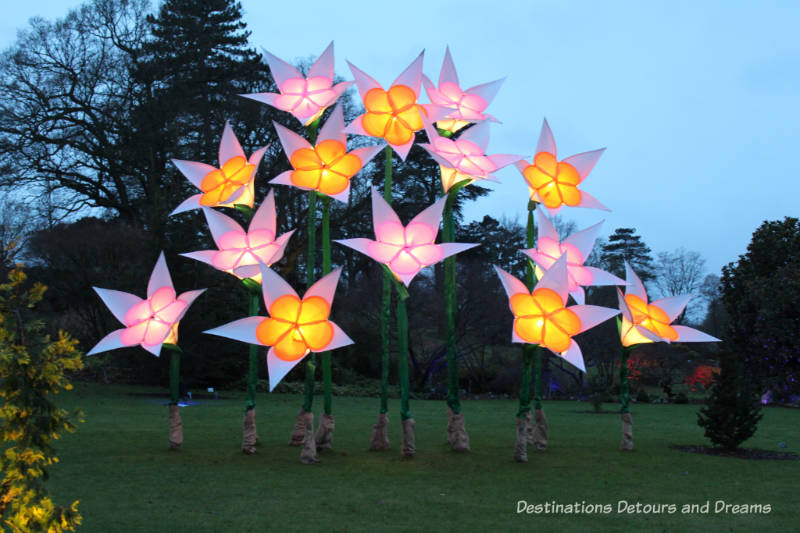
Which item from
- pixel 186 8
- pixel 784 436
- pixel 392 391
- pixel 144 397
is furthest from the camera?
pixel 186 8

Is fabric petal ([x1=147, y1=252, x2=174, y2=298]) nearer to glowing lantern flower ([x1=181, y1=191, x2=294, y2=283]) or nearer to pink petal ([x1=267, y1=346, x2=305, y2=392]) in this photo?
glowing lantern flower ([x1=181, y1=191, x2=294, y2=283])

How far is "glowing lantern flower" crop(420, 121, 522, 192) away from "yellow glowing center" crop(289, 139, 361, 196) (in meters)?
1.53

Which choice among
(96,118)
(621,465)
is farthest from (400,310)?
(96,118)

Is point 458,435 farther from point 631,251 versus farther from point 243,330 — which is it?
point 631,251

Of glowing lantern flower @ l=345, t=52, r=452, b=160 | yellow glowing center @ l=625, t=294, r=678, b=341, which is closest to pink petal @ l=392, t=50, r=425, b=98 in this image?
glowing lantern flower @ l=345, t=52, r=452, b=160

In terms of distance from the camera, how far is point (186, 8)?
104 ft

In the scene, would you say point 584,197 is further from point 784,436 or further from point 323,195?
point 784,436

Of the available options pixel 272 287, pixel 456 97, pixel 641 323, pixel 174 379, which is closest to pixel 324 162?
pixel 272 287

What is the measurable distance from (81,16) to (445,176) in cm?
2526

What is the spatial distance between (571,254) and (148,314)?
313 inches

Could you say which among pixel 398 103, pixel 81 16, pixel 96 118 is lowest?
pixel 398 103

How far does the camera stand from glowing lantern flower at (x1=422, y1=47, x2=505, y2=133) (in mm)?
13375

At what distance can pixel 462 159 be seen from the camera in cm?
1259

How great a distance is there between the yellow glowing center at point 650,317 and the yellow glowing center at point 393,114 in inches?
212
